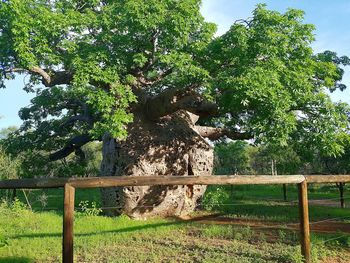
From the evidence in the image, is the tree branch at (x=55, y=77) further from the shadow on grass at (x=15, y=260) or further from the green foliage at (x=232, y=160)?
the green foliage at (x=232, y=160)

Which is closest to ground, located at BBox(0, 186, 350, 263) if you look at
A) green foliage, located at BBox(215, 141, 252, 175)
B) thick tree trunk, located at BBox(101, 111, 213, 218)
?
thick tree trunk, located at BBox(101, 111, 213, 218)

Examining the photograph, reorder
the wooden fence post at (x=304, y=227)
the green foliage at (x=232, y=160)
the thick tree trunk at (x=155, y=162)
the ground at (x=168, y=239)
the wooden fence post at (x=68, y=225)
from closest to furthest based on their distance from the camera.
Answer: the wooden fence post at (x=68, y=225)
the wooden fence post at (x=304, y=227)
the ground at (x=168, y=239)
the thick tree trunk at (x=155, y=162)
the green foliage at (x=232, y=160)

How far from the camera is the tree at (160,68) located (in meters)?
10.6

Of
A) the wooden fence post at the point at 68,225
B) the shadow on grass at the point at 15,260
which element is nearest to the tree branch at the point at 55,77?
the shadow on grass at the point at 15,260

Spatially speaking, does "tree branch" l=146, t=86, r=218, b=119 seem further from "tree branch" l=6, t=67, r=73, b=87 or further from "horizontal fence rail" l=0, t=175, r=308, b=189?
"horizontal fence rail" l=0, t=175, r=308, b=189

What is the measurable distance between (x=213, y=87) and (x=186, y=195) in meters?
5.26

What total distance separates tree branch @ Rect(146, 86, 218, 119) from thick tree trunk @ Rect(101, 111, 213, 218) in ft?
2.33

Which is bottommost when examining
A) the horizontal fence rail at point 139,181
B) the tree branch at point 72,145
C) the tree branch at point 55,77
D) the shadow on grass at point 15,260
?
the shadow on grass at point 15,260

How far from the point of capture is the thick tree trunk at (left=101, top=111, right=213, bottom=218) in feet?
45.2

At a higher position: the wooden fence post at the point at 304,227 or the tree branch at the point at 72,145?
the tree branch at the point at 72,145

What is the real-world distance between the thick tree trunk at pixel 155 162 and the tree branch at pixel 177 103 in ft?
2.33

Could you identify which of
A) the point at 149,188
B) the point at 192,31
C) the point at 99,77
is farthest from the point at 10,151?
the point at 192,31

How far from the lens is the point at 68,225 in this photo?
5.75 metres

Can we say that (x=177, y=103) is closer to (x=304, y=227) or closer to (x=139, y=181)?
(x=304, y=227)
